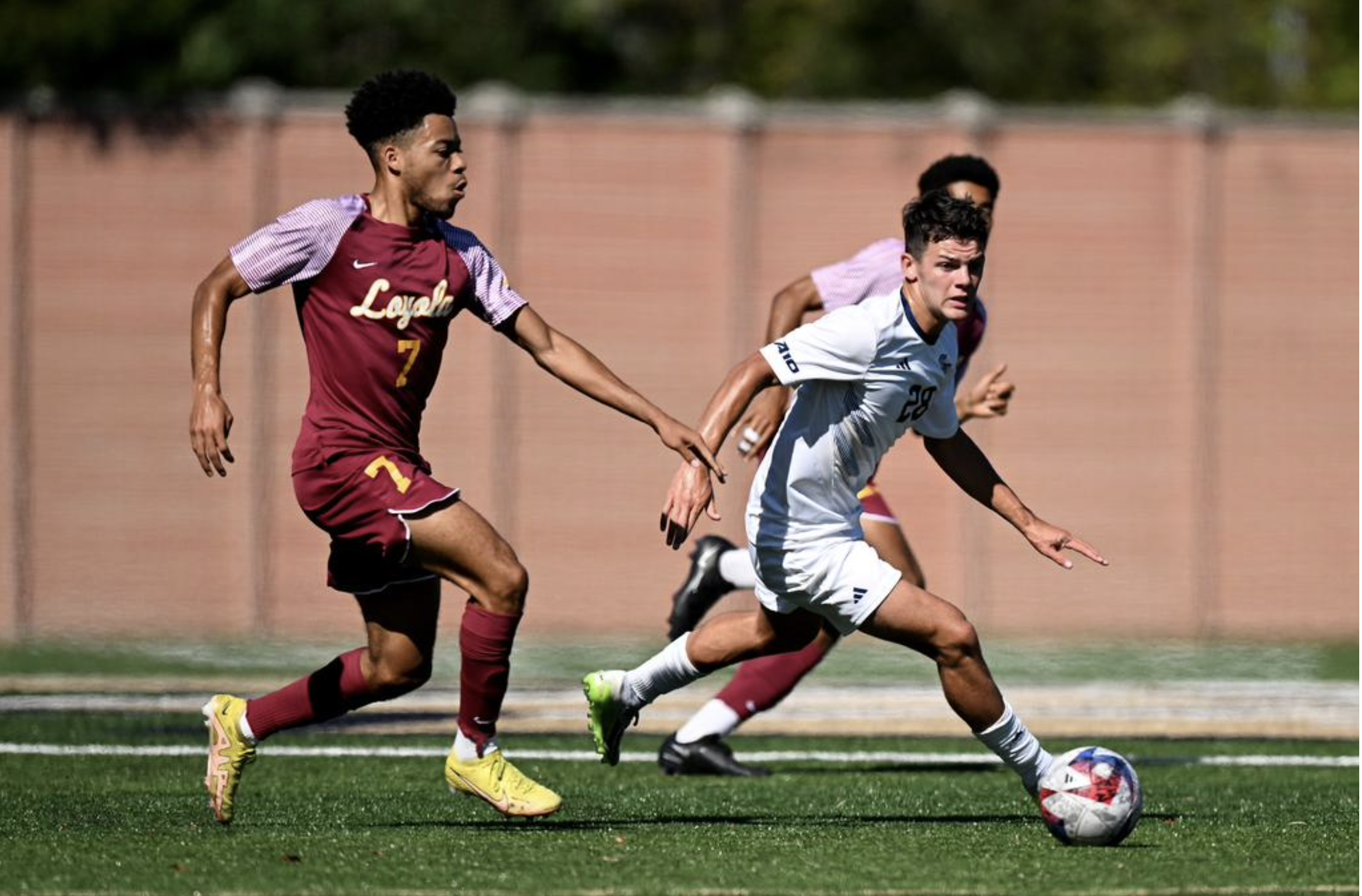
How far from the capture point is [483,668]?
7.41m

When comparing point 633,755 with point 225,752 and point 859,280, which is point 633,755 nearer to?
point 859,280

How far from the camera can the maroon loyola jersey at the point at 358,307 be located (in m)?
7.34

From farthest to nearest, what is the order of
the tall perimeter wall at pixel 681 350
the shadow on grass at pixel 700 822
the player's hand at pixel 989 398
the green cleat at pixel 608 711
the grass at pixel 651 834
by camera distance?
the tall perimeter wall at pixel 681 350
the player's hand at pixel 989 398
the green cleat at pixel 608 711
the shadow on grass at pixel 700 822
the grass at pixel 651 834

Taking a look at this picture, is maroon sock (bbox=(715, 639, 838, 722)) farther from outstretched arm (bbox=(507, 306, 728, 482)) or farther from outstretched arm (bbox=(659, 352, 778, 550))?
outstretched arm (bbox=(659, 352, 778, 550))

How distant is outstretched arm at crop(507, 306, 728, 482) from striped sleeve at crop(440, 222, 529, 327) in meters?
0.05

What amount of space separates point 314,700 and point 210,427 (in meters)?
1.09

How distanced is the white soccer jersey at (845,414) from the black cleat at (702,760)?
5.95 ft

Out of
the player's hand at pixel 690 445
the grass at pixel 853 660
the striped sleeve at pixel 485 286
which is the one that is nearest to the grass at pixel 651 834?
the player's hand at pixel 690 445

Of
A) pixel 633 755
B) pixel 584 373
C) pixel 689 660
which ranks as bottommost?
pixel 633 755

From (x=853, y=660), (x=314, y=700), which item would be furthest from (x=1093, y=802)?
(x=853, y=660)

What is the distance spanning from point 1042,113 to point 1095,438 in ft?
8.59

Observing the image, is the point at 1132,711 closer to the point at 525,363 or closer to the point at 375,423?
the point at 375,423

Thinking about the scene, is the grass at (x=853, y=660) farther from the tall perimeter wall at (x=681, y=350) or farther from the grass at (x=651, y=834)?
the grass at (x=651, y=834)

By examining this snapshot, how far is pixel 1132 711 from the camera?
39.6 feet
